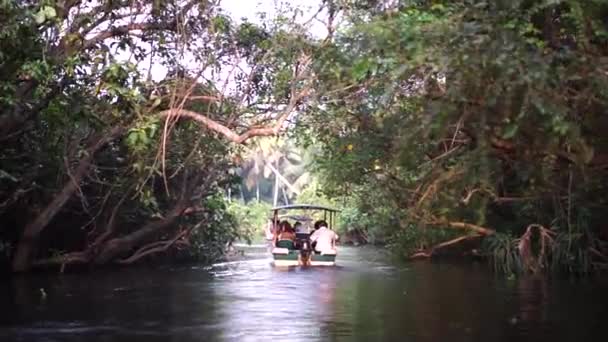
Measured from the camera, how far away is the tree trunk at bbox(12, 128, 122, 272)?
16266 millimetres

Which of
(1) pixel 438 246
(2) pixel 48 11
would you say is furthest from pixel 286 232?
(2) pixel 48 11

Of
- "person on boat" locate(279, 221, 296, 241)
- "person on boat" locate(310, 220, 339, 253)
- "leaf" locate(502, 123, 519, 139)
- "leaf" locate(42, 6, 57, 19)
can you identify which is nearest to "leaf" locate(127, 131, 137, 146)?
"leaf" locate(42, 6, 57, 19)

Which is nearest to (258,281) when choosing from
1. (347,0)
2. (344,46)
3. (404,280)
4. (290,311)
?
(404,280)

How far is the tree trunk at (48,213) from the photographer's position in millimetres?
16266

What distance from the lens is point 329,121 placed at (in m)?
16.1

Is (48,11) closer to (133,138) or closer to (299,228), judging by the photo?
(133,138)

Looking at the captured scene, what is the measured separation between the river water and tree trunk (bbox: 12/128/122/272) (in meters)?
0.85

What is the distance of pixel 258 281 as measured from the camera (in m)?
18.8

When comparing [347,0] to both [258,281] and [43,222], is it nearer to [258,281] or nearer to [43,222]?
[258,281]

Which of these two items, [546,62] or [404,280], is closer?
[546,62]

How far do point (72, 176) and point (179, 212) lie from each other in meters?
5.57

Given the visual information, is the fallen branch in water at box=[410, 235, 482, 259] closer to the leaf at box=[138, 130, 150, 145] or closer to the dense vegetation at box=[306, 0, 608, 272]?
the dense vegetation at box=[306, 0, 608, 272]

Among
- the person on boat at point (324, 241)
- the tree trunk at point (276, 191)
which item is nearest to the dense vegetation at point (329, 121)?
the person on boat at point (324, 241)

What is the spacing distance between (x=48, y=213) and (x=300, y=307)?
727 centimetres
